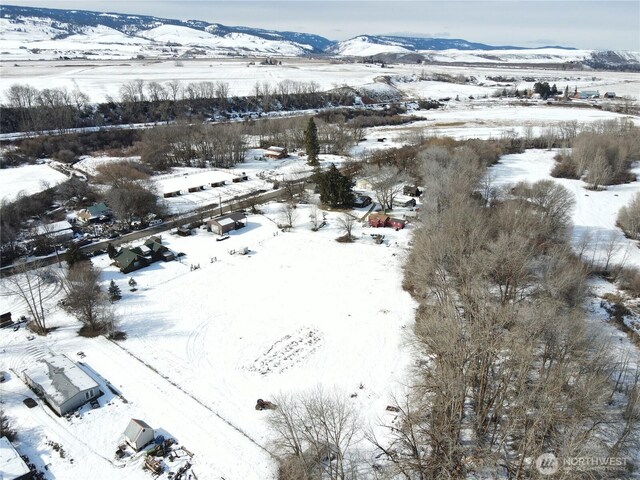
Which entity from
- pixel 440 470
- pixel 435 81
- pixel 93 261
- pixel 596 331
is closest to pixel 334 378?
pixel 440 470

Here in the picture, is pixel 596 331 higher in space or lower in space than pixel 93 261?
higher

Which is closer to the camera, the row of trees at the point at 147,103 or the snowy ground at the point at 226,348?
the snowy ground at the point at 226,348

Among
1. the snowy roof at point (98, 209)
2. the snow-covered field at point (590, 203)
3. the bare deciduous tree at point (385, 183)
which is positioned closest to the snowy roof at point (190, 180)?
the snowy roof at point (98, 209)

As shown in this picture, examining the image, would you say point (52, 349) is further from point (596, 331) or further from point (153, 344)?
point (596, 331)

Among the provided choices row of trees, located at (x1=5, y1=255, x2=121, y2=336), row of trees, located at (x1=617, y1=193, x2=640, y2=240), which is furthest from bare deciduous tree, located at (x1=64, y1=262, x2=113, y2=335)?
row of trees, located at (x1=617, y1=193, x2=640, y2=240)
